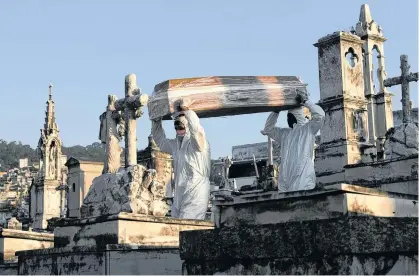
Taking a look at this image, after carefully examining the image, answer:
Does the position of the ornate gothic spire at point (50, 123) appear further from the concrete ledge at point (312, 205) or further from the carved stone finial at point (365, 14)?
the concrete ledge at point (312, 205)

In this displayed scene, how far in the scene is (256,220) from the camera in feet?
18.9

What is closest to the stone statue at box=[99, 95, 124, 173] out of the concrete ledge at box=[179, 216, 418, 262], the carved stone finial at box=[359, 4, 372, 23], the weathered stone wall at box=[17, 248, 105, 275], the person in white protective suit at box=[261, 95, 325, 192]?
the weathered stone wall at box=[17, 248, 105, 275]

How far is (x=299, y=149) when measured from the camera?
1055cm

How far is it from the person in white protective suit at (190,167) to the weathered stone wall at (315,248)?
3.98m

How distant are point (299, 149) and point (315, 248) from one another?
5.45 meters

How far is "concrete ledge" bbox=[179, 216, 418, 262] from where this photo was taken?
4.95m

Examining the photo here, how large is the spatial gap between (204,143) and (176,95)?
1.00 metres

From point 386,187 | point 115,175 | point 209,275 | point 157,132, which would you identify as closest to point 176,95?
point 157,132

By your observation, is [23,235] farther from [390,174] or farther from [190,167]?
[390,174]

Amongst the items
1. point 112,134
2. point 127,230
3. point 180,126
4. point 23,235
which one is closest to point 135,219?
point 127,230

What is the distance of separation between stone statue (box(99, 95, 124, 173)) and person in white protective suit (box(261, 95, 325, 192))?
2.59 meters

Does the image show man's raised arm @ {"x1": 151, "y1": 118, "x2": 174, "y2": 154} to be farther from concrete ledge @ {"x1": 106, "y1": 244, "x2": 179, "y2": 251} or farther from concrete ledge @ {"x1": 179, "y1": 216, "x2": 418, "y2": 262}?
concrete ledge @ {"x1": 179, "y1": 216, "x2": 418, "y2": 262}

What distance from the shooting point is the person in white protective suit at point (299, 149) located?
10345 millimetres

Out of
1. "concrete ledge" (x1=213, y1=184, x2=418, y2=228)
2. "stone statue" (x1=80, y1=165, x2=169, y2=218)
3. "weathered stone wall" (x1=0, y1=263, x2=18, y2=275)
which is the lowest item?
"weathered stone wall" (x1=0, y1=263, x2=18, y2=275)
